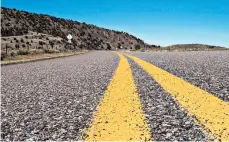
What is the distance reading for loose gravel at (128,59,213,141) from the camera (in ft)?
5.70

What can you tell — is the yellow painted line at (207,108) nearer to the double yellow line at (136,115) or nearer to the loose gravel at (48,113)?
the double yellow line at (136,115)

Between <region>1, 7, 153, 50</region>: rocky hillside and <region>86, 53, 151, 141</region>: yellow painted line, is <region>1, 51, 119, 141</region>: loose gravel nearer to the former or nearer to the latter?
<region>86, 53, 151, 141</region>: yellow painted line

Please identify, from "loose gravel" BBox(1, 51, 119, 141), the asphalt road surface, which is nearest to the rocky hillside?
"loose gravel" BBox(1, 51, 119, 141)

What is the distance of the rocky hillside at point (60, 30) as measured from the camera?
221ft

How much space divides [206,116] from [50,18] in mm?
94224

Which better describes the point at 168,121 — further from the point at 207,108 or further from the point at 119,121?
the point at 207,108

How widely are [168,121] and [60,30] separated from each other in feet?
277

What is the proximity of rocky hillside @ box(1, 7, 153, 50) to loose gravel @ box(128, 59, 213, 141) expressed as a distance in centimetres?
4979

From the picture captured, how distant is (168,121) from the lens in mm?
2059

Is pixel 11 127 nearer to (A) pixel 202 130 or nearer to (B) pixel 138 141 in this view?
(B) pixel 138 141

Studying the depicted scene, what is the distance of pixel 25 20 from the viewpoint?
258 ft

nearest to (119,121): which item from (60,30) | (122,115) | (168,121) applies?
(122,115)

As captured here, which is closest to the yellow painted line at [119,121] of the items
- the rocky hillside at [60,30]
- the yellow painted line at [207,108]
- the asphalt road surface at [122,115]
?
the asphalt road surface at [122,115]

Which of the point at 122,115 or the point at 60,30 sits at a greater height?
the point at 60,30
